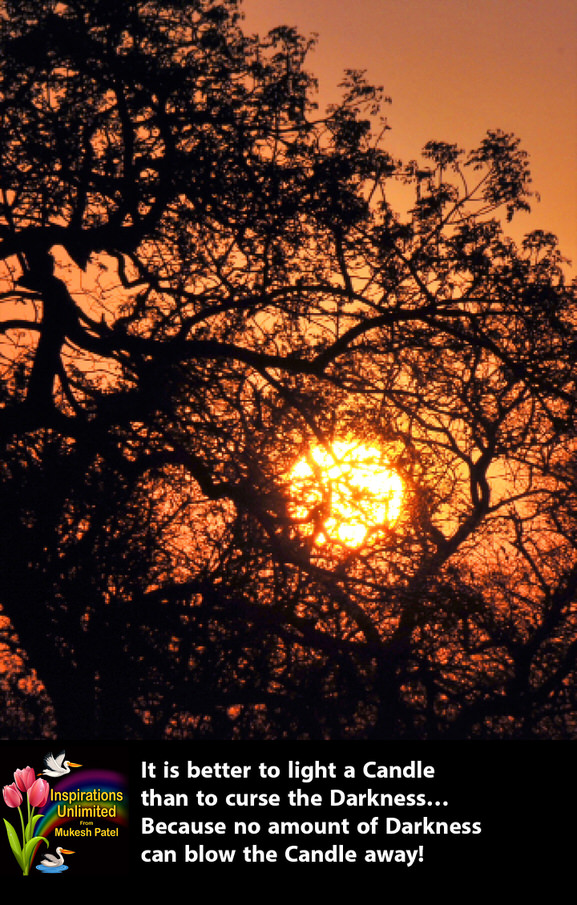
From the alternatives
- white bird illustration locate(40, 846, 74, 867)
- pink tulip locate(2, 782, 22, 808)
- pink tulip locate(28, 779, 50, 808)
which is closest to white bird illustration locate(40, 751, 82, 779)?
pink tulip locate(28, 779, 50, 808)

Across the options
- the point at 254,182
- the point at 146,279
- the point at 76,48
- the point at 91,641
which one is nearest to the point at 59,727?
the point at 91,641

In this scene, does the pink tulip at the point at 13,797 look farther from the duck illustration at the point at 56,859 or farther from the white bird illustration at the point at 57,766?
the duck illustration at the point at 56,859

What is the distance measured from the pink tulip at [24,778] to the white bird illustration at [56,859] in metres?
0.42

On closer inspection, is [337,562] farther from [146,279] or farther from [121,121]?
[121,121]

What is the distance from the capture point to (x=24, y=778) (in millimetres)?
5297

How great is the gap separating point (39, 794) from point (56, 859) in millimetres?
405

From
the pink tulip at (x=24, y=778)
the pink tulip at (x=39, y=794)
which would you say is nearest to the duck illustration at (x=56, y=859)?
the pink tulip at (x=39, y=794)

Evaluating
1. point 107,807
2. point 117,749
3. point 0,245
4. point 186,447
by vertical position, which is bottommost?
point 107,807

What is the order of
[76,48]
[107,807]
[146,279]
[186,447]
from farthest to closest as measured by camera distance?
[146,279], [186,447], [76,48], [107,807]

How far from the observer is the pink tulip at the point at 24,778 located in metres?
5.29

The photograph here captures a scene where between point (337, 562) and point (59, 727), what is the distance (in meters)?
2.89

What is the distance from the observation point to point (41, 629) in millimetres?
6715

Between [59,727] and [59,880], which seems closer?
[59,880]

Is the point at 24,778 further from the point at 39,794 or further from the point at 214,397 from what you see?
the point at 214,397
